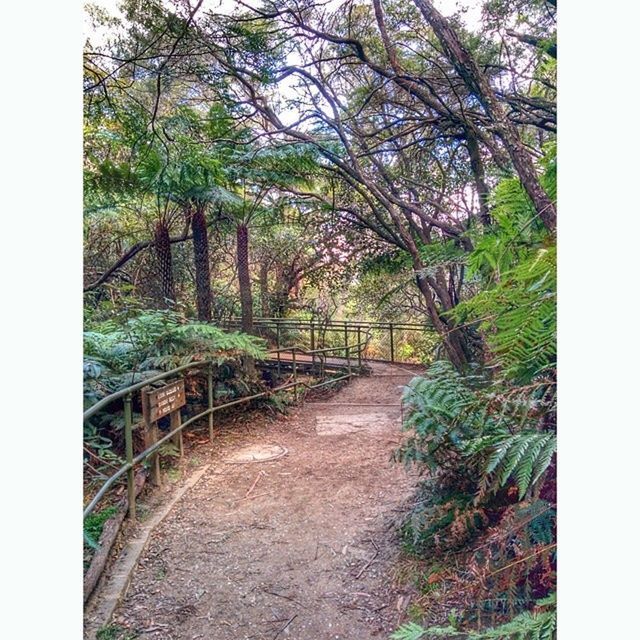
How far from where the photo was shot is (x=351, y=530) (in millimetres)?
1923

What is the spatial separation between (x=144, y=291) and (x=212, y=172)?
304 centimetres

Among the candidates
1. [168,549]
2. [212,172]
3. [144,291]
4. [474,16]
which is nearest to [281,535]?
[168,549]

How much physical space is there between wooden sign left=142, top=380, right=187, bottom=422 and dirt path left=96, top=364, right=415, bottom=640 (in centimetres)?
47

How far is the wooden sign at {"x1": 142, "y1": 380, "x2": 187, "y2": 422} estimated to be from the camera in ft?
7.68

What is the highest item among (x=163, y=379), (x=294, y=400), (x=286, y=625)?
(x=163, y=379)

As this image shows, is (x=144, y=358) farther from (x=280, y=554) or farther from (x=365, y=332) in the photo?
(x=365, y=332)

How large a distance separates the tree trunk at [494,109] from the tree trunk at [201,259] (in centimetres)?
301

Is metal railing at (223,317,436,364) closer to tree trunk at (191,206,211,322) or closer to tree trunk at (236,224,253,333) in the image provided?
tree trunk at (236,224,253,333)

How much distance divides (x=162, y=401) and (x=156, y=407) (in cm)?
8

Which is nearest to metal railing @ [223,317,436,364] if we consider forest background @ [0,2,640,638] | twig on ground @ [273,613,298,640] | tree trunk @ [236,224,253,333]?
tree trunk @ [236,224,253,333]

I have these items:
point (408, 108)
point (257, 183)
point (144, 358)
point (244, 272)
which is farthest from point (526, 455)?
point (244, 272)

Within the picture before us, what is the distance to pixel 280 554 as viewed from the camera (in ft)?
5.80

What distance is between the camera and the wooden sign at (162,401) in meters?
2.34
